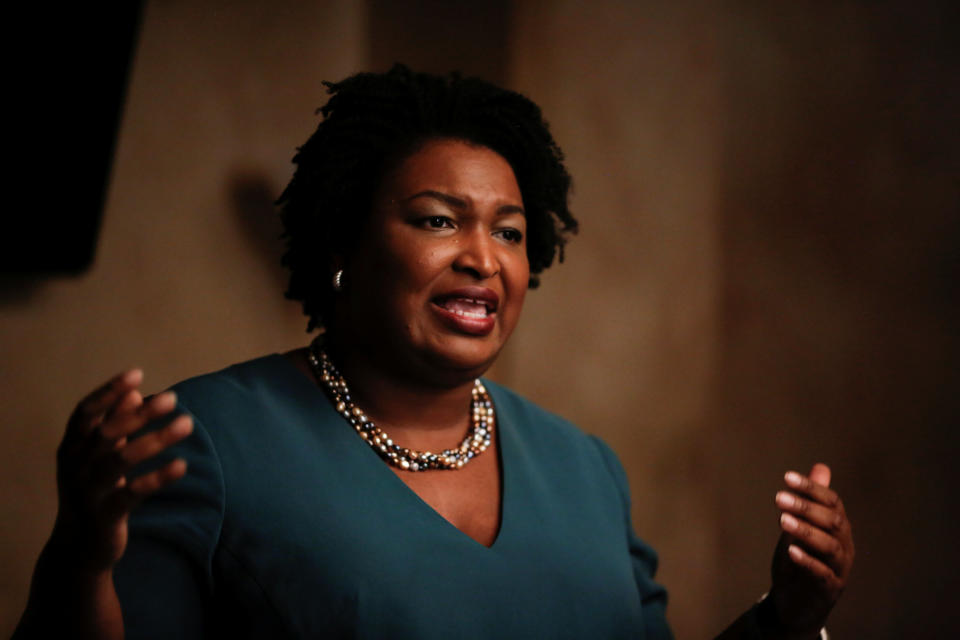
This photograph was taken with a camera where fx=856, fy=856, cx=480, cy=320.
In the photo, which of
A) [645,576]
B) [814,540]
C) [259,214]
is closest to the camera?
[814,540]

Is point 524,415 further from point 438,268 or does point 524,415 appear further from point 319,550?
point 319,550

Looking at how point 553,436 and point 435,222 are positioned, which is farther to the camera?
point 553,436

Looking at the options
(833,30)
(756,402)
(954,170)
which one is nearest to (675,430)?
(756,402)

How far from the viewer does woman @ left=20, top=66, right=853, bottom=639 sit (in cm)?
99

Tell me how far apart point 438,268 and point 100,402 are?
49 centimetres

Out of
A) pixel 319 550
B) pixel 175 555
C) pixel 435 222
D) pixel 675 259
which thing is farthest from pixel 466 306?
pixel 675 259

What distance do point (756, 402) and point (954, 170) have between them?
0.66 metres

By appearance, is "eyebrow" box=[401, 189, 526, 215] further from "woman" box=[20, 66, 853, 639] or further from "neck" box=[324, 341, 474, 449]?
"neck" box=[324, 341, 474, 449]

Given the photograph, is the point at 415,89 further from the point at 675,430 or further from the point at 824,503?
the point at 675,430

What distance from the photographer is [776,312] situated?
2.02 m

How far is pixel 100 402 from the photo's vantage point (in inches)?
30.7

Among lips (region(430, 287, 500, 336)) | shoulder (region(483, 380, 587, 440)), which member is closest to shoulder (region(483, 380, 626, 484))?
shoulder (region(483, 380, 587, 440))

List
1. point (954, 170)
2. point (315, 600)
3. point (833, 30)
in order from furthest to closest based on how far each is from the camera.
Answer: point (833, 30) → point (954, 170) → point (315, 600)

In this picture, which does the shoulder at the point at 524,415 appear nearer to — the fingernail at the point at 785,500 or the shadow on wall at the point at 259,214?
the fingernail at the point at 785,500
